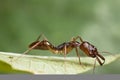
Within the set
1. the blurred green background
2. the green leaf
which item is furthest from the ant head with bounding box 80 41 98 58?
the blurred green background

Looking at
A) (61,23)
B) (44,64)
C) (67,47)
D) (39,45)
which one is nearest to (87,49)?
(67,47)

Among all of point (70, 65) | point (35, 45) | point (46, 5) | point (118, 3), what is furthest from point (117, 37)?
point (70, 65)

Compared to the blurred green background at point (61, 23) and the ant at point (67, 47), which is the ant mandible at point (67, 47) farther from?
the blurred green background at point (61, 23)

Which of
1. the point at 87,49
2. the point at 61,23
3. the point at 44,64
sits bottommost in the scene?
the point at 44,64

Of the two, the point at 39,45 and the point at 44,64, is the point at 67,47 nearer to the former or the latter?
the point at 39,45

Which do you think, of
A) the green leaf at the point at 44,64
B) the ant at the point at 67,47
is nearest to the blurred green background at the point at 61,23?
the ant at the point at 67,47

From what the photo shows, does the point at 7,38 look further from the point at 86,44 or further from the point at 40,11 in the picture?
the point at 86,44
